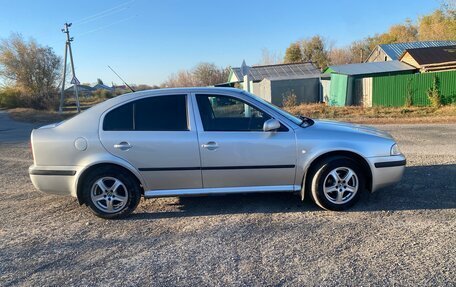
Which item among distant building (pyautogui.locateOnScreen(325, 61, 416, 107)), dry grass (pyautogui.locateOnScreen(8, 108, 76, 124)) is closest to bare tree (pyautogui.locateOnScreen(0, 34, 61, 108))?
dry grass (pyautogui.locateOnScreen(8, 108, 76, 124))

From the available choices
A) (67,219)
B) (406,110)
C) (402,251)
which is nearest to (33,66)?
(406,110)

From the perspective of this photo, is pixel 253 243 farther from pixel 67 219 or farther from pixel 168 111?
pixel 67 219

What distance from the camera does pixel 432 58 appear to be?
1015 inches

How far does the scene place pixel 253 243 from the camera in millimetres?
3770

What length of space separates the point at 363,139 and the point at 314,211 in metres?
1.11

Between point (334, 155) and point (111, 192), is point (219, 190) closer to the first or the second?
point (111, 192)

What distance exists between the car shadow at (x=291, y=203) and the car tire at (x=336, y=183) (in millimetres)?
171

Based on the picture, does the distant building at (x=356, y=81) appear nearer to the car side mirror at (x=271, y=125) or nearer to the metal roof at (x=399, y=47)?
the metal roof at (x=399, y=47)

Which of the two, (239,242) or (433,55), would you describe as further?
(433,55)

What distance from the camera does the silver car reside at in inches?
175

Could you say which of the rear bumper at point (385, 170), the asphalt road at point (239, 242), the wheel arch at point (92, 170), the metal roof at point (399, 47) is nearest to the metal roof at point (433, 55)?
the metal roof at point (399, 47)

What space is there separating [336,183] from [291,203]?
0.72 meters

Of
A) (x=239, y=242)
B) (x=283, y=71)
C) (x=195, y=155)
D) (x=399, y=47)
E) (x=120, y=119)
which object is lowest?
(x=239, y=242)

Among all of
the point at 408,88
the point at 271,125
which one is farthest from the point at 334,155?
the point at 408,88
